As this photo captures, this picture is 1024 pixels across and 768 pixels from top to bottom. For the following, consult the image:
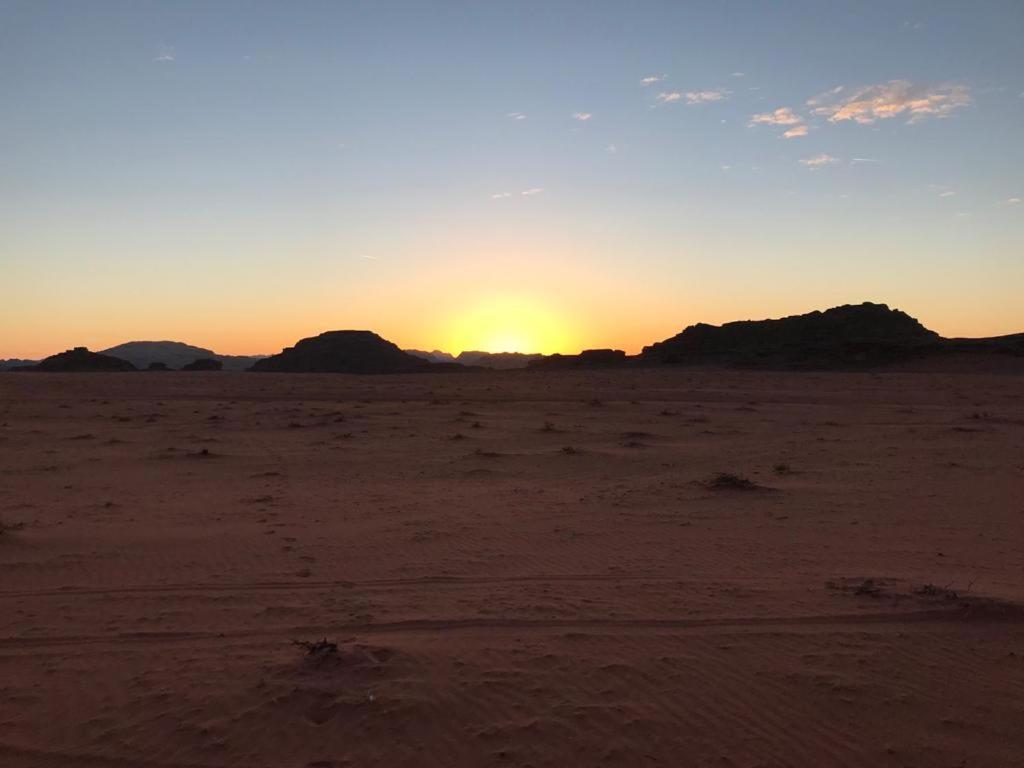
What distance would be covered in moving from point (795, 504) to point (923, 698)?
6.05 meters

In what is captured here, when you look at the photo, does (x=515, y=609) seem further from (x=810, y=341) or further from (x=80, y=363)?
(x=80, y=363)

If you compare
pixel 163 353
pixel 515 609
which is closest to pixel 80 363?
pixel 515 609

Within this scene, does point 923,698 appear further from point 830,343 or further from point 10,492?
point 830,343

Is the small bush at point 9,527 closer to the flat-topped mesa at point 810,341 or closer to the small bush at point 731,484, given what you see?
the small bush at point 731,484

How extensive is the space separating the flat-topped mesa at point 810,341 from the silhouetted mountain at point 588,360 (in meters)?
2.21

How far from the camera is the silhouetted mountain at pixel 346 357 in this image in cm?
6353

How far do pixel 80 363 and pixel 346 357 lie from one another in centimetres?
2029

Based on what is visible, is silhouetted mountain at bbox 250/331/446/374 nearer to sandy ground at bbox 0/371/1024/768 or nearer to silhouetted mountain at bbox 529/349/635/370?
silhouetted mountain at bbox 529/349/635/370

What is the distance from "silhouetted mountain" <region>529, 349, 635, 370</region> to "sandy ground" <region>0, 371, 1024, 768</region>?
45.4m

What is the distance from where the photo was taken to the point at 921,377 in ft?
133

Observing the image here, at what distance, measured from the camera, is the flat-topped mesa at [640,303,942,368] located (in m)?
52.2

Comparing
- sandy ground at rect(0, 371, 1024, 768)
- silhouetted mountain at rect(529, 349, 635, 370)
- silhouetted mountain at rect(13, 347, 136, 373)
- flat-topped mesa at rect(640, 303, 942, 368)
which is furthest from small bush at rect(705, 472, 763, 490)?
silhouetted mountain at rect(13, 347, 136, 373)

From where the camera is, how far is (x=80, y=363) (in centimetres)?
6097

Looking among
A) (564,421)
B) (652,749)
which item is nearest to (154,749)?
(652,749)
